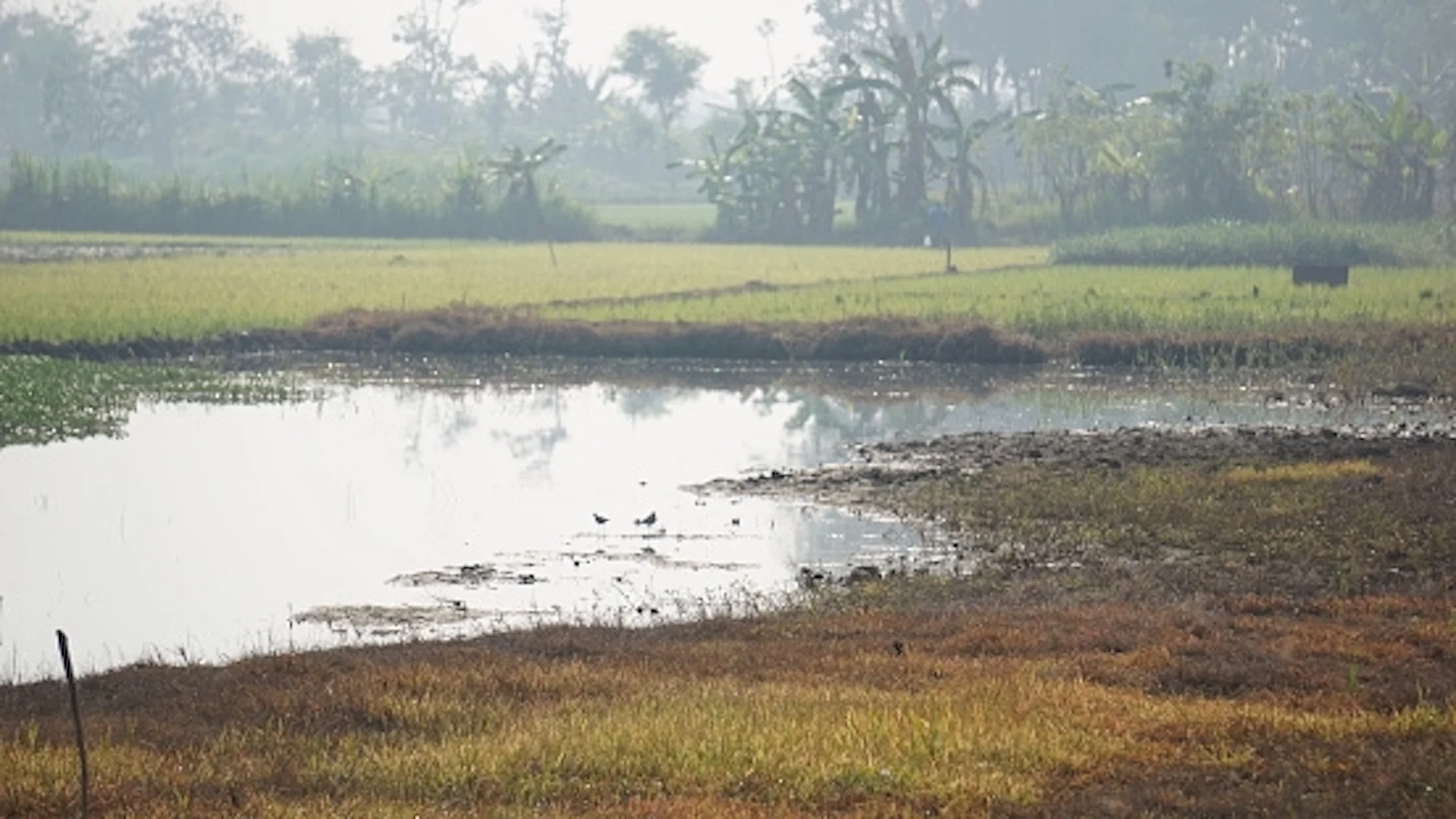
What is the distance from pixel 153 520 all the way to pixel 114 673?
7.58 meters

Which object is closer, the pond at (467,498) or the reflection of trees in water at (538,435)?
the pond at (467,498)

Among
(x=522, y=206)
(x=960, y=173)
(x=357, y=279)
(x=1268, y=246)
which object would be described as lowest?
(x=357, y=279)

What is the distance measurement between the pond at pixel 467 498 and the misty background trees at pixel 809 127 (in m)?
25.4

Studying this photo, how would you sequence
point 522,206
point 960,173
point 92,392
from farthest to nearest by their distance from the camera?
point 522,206
point 960,173
point 92,392

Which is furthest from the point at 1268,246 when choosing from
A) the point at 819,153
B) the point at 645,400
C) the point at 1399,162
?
the point at 645,400

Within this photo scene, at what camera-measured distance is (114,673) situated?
37.6ft

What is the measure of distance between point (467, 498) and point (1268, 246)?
26669 millimetres

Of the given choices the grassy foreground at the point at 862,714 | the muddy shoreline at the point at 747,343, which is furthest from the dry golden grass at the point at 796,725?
the muddy shoreline at the point at 747,343

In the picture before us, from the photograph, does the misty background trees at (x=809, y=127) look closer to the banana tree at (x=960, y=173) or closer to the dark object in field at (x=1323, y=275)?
the banana tree at (x=960, y=173)

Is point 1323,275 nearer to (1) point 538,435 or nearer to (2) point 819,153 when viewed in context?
(1) point 538,435

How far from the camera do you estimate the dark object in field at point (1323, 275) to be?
35766mm

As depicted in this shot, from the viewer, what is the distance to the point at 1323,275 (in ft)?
118

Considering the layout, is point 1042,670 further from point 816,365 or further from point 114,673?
point 816,365

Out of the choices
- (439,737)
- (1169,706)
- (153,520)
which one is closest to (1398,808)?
(1169,706)
